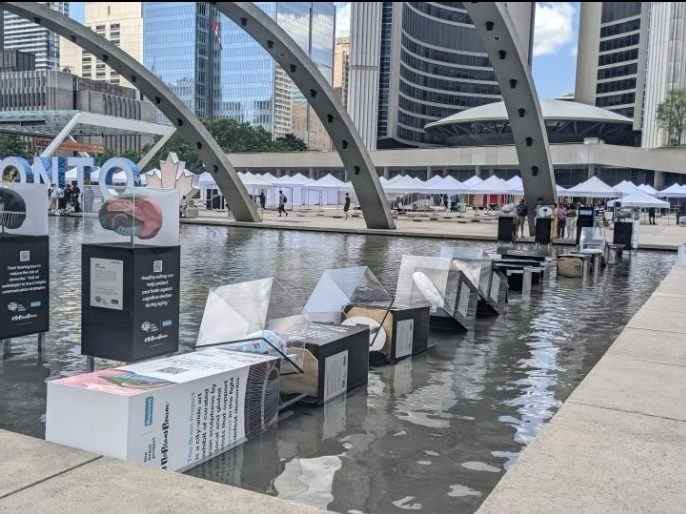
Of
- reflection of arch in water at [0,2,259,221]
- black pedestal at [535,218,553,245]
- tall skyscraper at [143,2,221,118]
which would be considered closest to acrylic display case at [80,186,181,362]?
reflection of arch in water at [0,2,259,221]

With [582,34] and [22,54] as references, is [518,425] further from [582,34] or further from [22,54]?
[582,34]

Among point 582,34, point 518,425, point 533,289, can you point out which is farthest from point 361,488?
point 582,34

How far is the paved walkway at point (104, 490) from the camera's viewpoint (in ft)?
11.1

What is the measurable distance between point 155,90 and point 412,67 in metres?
125

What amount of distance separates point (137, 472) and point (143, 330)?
8.71 ft

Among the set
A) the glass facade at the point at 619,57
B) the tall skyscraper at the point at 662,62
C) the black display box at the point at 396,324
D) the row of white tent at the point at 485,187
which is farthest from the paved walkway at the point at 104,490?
the glass facade at the point at 619,57

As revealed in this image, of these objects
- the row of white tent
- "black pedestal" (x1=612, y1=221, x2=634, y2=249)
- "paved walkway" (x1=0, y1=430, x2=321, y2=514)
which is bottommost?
"paved walkway" (x1=0, y1=430, x2=321, y2=514)

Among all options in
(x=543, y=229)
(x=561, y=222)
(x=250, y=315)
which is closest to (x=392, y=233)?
(x=543, y=229)

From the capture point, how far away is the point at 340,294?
7824mm

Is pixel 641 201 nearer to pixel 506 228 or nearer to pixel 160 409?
pixel 506 228

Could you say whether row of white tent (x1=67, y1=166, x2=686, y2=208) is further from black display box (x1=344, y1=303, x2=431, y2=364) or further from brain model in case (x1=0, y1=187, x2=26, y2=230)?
brain model in case (x1=0, y1=187, x2=26, y2=230)

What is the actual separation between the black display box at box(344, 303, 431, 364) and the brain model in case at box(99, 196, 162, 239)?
2.27 meters

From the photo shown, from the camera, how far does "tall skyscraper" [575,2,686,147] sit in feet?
370

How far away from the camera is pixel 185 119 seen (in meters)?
34.8
